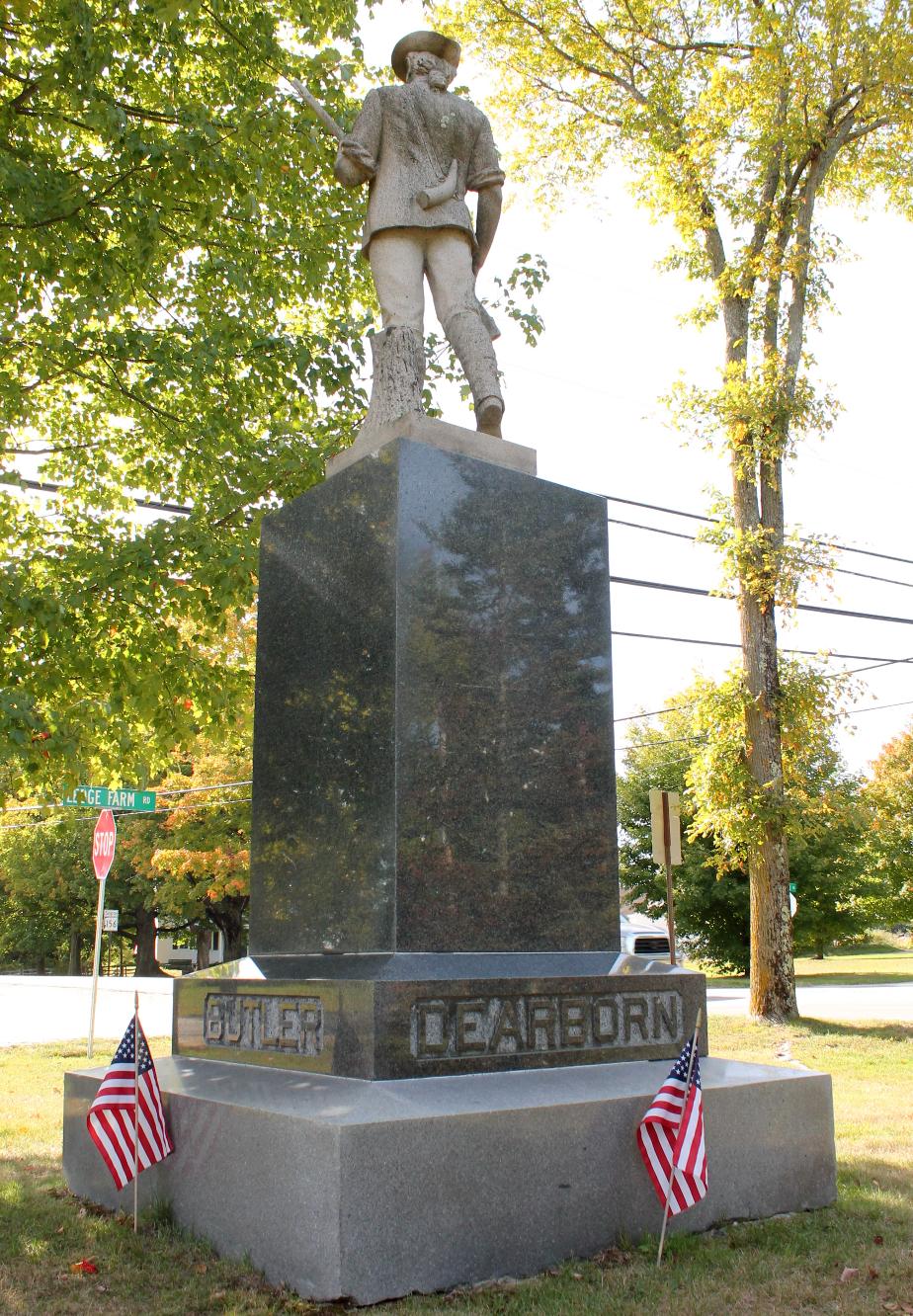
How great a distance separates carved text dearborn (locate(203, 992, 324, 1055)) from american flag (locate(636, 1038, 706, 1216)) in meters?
1.33

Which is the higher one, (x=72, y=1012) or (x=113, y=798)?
(x=113, y=798)

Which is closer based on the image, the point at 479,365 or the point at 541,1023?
the point at 541,1023

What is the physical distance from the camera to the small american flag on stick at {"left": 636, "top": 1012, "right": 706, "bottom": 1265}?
169 inches

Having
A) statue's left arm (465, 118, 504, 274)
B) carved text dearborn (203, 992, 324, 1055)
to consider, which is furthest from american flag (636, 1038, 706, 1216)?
statue's left arm (465, 118, 504, 274)

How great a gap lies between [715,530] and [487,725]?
12068 mm

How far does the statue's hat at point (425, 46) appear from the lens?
6.47m

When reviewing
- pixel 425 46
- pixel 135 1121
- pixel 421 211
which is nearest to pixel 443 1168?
pixel 135 1121

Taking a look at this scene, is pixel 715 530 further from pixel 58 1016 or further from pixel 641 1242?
pixel 58 1016

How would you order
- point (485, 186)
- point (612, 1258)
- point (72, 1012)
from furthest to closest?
1. point (72, 1012)
2. point (485, 186)
3. point (612, 1258)

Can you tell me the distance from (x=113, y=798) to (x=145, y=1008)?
31.2 ft

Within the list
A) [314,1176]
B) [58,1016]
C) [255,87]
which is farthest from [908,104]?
[58,1016]

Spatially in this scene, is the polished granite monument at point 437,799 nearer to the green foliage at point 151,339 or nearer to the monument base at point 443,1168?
the monument base at point 443,1168

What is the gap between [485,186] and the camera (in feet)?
21.2

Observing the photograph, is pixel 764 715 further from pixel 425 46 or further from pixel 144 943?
pixel 144 943
